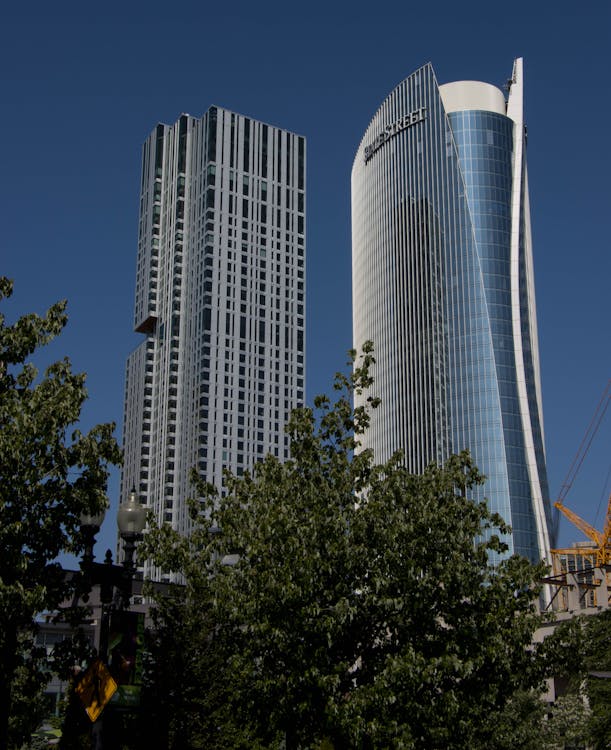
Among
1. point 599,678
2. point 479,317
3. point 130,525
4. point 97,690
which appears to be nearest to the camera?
point 97,690

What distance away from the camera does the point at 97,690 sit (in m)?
22.4

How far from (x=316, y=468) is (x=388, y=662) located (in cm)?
677

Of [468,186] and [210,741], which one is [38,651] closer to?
[210,741]

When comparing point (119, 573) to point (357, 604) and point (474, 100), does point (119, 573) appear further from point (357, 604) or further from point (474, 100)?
point (474, 100)

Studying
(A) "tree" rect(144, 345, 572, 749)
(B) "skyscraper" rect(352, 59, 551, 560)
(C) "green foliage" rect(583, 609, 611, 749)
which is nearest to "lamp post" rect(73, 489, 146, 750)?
(A) "tree" rect(144, 345, 572, 749)

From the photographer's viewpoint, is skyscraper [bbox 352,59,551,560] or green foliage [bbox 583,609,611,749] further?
skyscraper [bbox 352,59,551,560]

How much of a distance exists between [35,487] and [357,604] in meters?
9.21

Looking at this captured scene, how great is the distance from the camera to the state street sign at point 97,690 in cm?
2211

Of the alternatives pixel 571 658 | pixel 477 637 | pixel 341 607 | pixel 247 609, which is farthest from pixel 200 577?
pixel 571 658

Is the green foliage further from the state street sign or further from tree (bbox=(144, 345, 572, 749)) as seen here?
the state street sign

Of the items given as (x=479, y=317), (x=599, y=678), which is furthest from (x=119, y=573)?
(x=479, y=317)

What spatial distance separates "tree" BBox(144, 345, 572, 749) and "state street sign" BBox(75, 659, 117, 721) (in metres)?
5.50

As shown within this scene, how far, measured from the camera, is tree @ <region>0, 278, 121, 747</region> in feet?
87.4

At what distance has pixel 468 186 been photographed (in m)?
188
